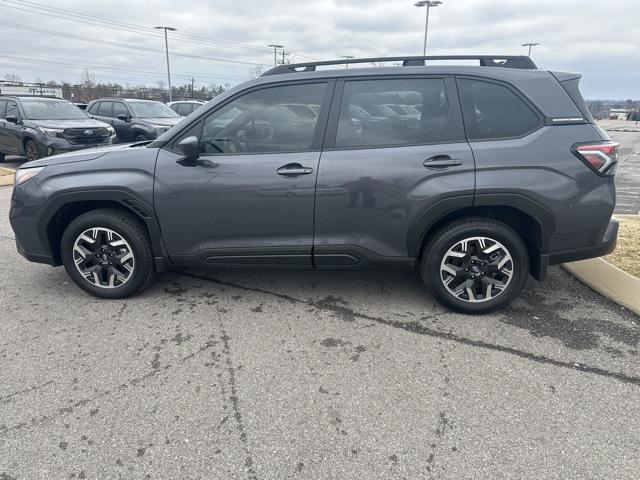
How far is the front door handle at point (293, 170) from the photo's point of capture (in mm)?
3500

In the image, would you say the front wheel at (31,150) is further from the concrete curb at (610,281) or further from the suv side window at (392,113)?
the concrete curb at (610,281)

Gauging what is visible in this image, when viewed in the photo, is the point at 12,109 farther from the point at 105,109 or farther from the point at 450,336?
the point at 450,336

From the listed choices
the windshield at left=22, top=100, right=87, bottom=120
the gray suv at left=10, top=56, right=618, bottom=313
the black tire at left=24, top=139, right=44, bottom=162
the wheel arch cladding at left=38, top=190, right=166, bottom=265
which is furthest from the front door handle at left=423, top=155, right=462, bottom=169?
the windshield at left=22, top=100, right=87, bottom=120

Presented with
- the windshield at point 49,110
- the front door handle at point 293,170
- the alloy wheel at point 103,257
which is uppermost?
the windshield at point 49,110

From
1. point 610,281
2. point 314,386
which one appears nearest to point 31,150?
point 314,386

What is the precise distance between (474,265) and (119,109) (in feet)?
43.9

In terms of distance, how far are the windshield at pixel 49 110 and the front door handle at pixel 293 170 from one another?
10341 millimetres

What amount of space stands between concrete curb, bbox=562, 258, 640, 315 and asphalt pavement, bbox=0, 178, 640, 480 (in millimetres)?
104

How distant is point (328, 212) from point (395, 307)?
3.25 feet

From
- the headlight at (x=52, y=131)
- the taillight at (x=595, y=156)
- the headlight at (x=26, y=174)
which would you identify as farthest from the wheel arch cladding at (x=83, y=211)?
the headlight at (x=52, y=131)

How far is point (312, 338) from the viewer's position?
336 centimetres

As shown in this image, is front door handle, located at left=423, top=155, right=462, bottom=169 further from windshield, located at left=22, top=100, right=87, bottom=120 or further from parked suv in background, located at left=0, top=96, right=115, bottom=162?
windshield, located at left=22, top=100, right=87, bottom=120

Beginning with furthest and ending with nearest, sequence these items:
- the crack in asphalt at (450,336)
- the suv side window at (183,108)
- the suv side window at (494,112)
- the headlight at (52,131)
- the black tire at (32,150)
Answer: the suv side window at (183,108) → the black tire at (32,150) → the headlight at (52,131) → the suv side window at (494,112) → the crack in asphalt at (450,336)

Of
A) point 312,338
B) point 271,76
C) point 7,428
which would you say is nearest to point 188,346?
point 312,338
